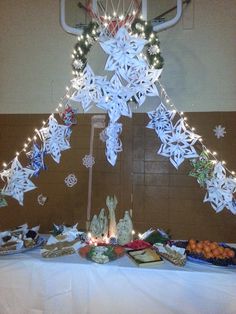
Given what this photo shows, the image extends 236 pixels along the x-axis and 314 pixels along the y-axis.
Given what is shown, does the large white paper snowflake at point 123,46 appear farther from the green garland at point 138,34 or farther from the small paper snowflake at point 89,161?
the small paper snowflake at point 89,161

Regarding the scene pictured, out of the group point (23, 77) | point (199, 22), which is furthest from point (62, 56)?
point (199, 22)

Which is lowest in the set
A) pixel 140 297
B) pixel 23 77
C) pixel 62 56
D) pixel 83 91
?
pixel 140 297

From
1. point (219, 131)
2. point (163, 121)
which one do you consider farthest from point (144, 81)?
point (219, 131)

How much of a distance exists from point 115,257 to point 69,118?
3.24ft

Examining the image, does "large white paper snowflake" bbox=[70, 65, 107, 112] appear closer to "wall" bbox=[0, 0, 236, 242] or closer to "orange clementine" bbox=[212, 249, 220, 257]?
"orange clementine" bbox=[212, 249, 220, 257]

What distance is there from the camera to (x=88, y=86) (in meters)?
1.74

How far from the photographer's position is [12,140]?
3.31 meters

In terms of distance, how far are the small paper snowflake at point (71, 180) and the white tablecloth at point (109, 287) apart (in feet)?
5.02

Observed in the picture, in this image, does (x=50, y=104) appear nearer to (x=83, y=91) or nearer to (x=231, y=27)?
(x=83, y=91)

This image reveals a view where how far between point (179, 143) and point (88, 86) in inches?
28.0

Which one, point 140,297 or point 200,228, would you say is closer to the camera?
point 140,297

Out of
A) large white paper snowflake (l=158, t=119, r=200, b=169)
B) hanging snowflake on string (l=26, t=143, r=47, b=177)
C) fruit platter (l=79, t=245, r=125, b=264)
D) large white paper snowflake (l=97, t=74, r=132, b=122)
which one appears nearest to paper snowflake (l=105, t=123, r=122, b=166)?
large white paper snowflake (l=97, t=74, r=132, b=122)

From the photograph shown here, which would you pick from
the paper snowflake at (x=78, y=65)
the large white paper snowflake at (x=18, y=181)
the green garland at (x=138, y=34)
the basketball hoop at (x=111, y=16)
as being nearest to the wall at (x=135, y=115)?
the basketball hoop at (x=111, y=16)

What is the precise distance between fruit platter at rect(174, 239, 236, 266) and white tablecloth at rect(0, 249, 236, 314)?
0.03 metres
